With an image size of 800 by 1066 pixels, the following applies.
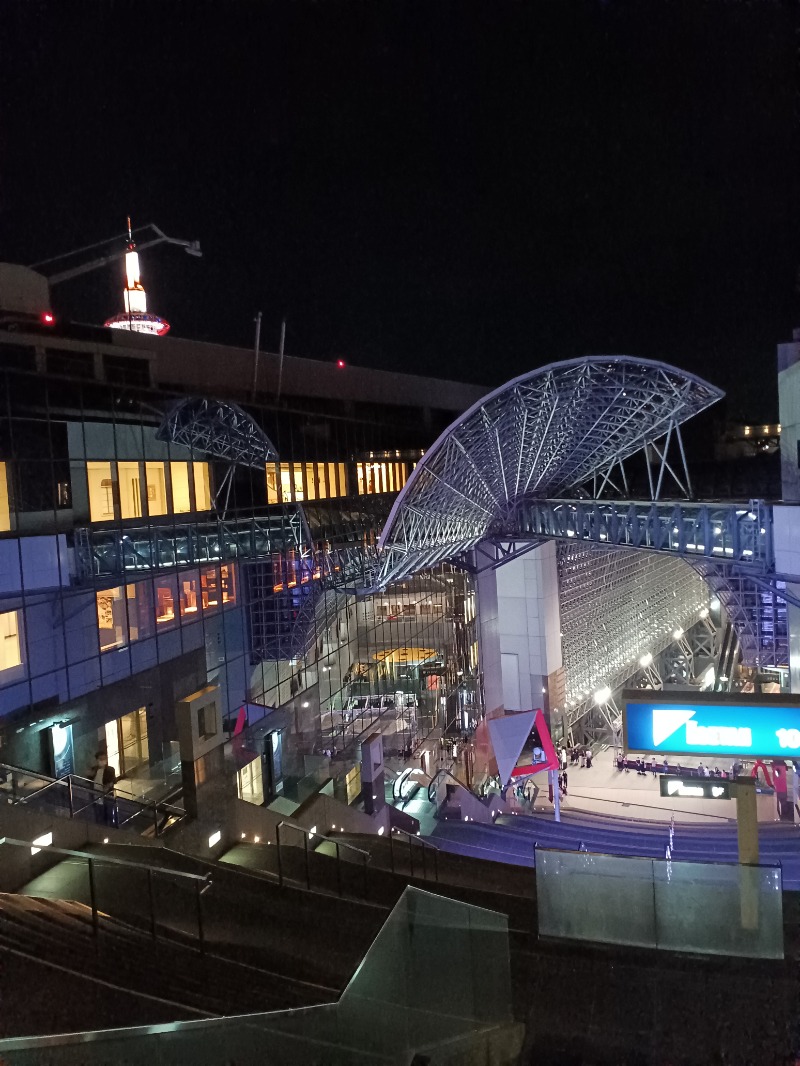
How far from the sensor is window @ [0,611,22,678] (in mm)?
17188

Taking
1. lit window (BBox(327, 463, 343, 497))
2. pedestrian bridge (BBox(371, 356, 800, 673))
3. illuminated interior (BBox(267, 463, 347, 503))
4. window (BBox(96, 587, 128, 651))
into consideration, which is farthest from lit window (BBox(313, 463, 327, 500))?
window (BBox(96, 587, 128, 651))

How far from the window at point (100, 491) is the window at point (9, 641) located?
3.58 metres

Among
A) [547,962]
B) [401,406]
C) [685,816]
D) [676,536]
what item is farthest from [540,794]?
[547,962]

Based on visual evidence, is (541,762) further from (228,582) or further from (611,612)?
(611,612)

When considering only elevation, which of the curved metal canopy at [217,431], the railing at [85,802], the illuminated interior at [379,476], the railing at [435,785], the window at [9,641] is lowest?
the railing at [435,785]

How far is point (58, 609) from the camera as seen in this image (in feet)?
60.4

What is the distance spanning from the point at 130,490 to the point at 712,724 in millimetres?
17553

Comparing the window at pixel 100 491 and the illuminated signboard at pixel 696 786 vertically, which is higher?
the window at pixel 100 491

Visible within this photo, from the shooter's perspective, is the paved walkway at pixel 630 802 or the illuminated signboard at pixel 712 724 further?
the paved walkway at pixel 630 802

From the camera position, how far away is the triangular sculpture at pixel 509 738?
90.2 ft

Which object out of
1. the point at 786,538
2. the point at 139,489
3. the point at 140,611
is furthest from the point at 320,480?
the point at 786,538

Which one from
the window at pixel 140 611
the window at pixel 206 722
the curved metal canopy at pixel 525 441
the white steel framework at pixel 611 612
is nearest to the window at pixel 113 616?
the window at pixel 140 611

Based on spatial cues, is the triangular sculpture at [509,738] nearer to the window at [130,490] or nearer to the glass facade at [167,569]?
the glass facade at [167,569]

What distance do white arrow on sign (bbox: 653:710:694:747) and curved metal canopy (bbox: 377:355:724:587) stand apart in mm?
12728
